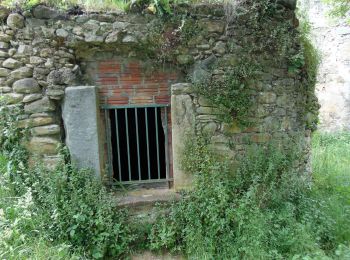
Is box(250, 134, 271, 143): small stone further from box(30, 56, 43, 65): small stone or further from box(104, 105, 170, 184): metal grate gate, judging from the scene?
box(30, 56, 43, 65): small stone

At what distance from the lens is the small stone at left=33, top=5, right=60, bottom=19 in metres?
3.40

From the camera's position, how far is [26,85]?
346 cm

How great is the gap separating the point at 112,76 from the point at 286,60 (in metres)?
2.28

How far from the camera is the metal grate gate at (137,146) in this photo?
3871 mm

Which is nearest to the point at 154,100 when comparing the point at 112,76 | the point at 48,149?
the point at 112,76

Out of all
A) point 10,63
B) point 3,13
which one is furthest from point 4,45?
point 3,13

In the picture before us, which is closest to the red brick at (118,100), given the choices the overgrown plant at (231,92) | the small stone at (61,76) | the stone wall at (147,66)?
the stone wall at (147,66)

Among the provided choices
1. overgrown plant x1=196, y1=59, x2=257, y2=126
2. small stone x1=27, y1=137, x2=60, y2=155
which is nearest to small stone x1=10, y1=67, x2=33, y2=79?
small stone x1=27, y1=137, x2=60, y2=155

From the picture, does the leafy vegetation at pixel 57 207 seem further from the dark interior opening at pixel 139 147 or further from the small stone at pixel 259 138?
the small stone at pixel 259 138

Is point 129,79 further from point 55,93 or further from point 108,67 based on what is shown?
point 55,93

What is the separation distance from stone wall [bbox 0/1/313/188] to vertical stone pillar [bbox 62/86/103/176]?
0.19 feet

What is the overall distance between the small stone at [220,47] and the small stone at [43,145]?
2238mm

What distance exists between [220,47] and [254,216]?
2.03 metres

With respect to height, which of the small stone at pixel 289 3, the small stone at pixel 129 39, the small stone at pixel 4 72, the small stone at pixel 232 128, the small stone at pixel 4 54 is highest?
the small stone at pixel 289 3
